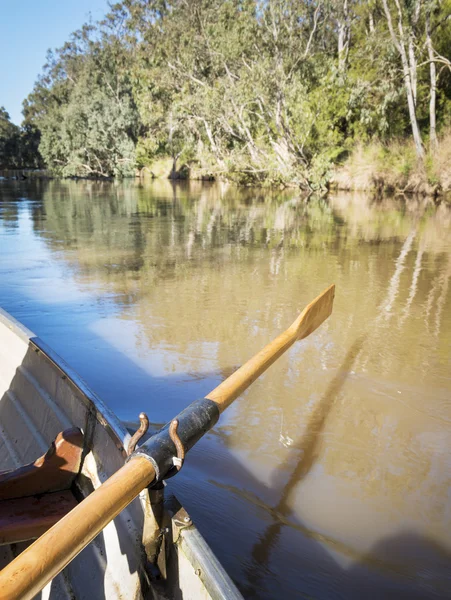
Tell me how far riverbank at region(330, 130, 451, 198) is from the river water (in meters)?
10.5

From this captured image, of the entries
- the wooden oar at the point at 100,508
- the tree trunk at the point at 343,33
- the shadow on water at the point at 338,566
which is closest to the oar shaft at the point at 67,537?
the wooden oar at the point at 100,508

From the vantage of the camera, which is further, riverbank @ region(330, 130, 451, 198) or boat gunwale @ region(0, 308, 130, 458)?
riverbank @ region(330, 130, 451, 198)

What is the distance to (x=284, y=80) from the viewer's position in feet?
64.8

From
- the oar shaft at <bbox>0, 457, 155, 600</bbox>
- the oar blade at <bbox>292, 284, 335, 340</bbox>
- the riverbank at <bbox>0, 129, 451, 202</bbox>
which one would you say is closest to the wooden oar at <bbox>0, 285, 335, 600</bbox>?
the oar shaft at <bbox>0, 457, 155, 600</bbox>

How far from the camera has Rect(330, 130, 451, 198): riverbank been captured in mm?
17688

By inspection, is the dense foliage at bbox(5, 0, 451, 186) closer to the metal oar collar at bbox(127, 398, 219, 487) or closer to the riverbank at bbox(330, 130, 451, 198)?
the riverbank at bbox(330, 130, 451, 198)

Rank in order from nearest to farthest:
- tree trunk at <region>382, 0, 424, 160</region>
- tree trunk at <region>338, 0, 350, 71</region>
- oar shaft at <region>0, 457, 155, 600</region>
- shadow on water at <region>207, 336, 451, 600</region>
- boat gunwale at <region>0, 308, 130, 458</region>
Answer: oar shaft at <region>0, 457, 155, 600</region>, boat gunwale at <region>0, 308, 130, 458</region>, shadow on water at <region>207, 336, 451, 600</region>, tree trunk at <region>382, 0, 424, 160</region>, tree trunk at <region>338, 0, 350, 71</region>

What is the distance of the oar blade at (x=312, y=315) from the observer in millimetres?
2584

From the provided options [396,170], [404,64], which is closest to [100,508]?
[404,64]

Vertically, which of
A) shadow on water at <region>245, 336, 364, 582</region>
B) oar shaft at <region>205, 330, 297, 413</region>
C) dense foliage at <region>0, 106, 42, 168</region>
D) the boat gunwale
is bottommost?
shadow on water at <region>245, 336, 364, 582</region>

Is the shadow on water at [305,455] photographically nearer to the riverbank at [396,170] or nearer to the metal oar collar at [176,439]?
the metal oar collar at [176,439]

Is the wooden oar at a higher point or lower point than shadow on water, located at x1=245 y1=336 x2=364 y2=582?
higher

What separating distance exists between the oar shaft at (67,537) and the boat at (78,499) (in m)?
0.16

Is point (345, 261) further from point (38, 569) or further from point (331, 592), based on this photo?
point (38, 569)
